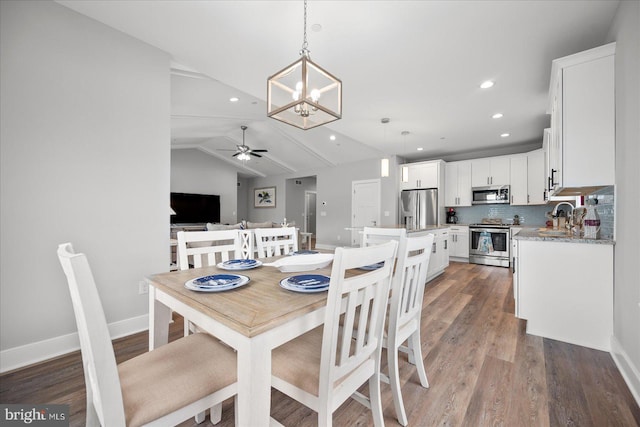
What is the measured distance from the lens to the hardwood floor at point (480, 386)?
1353mm

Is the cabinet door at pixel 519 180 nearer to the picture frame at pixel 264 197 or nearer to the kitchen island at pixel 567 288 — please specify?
the kitchen island at pixel 567 288

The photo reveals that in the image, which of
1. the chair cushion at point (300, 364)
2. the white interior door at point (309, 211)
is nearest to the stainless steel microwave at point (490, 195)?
the chair cushion at point (300, 364)

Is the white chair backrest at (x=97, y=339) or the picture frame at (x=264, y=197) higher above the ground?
the picture frame at (x=264, y=197)

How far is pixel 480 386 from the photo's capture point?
1.60 meters

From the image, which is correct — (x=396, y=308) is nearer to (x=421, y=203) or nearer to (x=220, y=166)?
(x=421, y=203)

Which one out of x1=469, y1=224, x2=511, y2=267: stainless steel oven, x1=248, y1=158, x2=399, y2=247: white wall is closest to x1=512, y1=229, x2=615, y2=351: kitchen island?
x1=469, y1=224, x2=511, y2=267: stainless steel oven

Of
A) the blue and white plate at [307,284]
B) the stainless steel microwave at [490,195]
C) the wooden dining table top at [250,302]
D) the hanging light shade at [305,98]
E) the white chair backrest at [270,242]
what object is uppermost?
the hanging light shade at [305,98]

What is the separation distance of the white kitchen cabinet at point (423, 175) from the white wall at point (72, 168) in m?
4.92

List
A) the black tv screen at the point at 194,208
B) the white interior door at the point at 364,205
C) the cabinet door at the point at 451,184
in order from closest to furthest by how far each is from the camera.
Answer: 1. the cabinet door at the point at 451,184
2. the white interior door at the point at 364,205
3. the black tv screen at the point at 194,208

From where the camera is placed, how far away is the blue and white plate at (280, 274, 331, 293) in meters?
1.12

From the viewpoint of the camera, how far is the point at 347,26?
2113mm

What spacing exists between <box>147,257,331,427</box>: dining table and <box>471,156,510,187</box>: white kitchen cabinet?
19.2ft

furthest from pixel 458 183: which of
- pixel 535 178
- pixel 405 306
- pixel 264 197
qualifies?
pixel 264 197

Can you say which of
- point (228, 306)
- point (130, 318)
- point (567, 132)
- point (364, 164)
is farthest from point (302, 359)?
point (364, 164)
